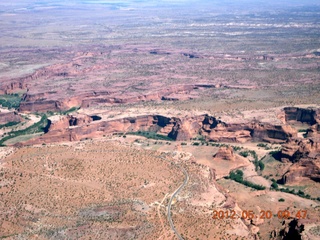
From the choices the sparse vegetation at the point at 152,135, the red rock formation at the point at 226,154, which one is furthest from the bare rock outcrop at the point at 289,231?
the sparse vegetation at the point at 152,135

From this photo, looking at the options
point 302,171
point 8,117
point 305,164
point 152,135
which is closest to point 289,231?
point 302,171

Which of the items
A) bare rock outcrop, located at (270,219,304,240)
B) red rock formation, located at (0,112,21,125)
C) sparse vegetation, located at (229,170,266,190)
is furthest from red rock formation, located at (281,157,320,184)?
red rock formation, located at (0,112,21,125)

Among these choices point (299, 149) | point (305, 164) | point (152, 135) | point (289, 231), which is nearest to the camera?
point (289, 231)

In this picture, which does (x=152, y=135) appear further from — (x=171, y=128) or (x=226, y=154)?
(x=226, y=154)

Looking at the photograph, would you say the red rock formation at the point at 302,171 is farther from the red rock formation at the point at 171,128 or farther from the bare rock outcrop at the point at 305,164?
the red rock formation at the point at 171,128

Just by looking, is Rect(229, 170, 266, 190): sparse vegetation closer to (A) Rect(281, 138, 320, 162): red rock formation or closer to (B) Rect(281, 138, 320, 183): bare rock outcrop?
(B) Rect(281, 138, 320, 183): bare rock outcrop

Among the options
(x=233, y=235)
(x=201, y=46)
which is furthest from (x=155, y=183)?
(x=201, y=46)
